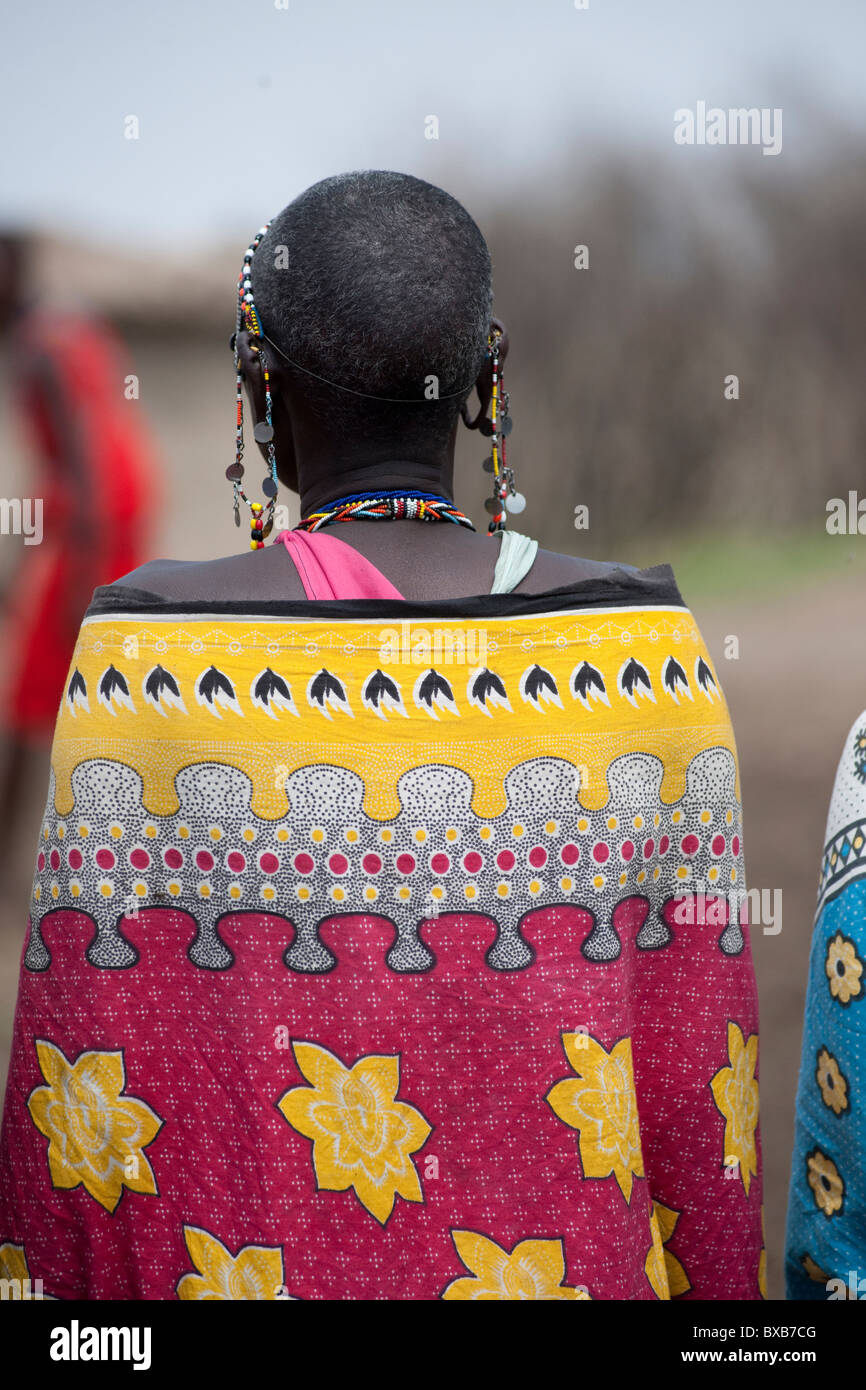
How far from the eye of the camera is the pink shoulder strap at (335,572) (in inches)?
50.1

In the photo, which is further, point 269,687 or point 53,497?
point 53,497

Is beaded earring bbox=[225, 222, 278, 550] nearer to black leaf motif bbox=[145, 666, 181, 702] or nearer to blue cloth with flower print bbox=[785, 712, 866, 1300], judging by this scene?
black leaf motif bbox=[145, 666, 181, 702]

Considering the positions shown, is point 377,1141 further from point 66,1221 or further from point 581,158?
point 581,158

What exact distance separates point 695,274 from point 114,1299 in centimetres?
618

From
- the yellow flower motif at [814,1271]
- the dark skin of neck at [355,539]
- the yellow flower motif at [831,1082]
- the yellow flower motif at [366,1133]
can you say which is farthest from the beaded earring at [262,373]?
the yellow flower motif at [814,1271]

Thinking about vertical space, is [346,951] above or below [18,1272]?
above

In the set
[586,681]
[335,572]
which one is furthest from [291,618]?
[586,681]

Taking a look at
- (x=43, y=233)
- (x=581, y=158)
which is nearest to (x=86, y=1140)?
(x=43, y=233)

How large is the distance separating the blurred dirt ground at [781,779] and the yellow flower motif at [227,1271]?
238 cm

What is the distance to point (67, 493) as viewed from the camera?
4.78 meters

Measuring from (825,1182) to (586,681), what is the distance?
57cm

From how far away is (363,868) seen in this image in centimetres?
124

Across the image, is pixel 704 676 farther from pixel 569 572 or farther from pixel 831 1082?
pixel 831 1082

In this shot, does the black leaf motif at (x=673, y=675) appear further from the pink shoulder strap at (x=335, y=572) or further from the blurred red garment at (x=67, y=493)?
the blurred red garment at (x=67, y=493)
